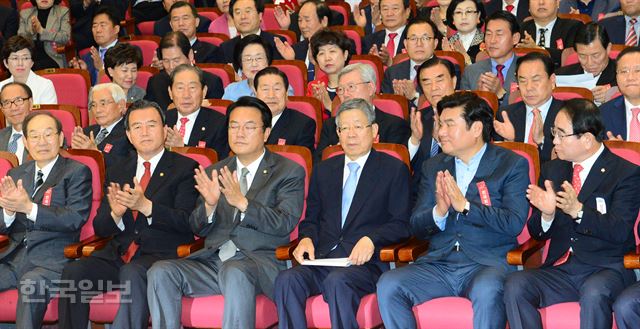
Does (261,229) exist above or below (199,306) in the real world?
above

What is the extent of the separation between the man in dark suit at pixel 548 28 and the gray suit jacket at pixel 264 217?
2286mm

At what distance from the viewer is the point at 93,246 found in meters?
4.48

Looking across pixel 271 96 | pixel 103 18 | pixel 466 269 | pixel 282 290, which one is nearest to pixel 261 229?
pixel 282 290

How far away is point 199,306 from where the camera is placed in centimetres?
429

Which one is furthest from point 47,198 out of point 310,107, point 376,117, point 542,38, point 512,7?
point 512,7

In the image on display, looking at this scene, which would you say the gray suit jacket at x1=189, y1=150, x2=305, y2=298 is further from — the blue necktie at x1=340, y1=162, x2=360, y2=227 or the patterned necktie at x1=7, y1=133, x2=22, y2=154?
the patterned necktie at x1=7, y1=133, x2=22, y2=154

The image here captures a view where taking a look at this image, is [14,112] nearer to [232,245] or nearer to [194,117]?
[194,117]

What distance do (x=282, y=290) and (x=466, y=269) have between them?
2.27ft

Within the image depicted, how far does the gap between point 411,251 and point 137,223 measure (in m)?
1.24

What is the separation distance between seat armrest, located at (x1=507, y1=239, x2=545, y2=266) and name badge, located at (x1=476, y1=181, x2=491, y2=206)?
0.21 metres

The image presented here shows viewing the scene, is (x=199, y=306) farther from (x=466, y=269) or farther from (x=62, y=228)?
(x=466, y=269)

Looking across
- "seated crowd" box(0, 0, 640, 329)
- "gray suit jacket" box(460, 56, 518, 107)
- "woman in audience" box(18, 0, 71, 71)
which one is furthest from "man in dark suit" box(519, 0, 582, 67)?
"woman in audience" box(18, 0, 71, 71)

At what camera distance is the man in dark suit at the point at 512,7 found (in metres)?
6.94

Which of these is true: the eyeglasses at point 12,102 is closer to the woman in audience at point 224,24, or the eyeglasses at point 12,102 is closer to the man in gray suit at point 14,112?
the man in gray suit at point 14,112
